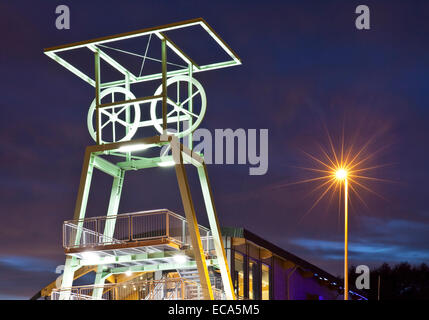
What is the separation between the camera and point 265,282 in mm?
54375

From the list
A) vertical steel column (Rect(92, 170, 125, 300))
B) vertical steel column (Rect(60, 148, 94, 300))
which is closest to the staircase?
vertical steel column (Rect(92, 170, 125, 300))

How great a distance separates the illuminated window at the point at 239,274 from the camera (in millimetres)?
49138

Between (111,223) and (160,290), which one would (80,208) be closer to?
(111,223)

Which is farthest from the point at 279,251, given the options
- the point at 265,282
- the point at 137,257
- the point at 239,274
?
the point at 137,257

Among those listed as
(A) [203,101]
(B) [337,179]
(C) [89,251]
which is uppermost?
(A) [203,101]

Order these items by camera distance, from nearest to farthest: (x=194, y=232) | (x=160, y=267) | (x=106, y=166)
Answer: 1. (x=194, y=232)
2. (x=160, y=267)
3. (x=106, y=166)

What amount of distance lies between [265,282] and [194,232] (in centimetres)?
2173

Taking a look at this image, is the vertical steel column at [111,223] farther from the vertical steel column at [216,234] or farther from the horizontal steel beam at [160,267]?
the vertical steel column at [216,234]

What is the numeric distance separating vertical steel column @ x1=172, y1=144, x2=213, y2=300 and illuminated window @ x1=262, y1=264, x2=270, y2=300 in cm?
2110

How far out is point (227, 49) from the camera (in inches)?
1390

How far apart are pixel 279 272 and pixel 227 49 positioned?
2639 centimetres
